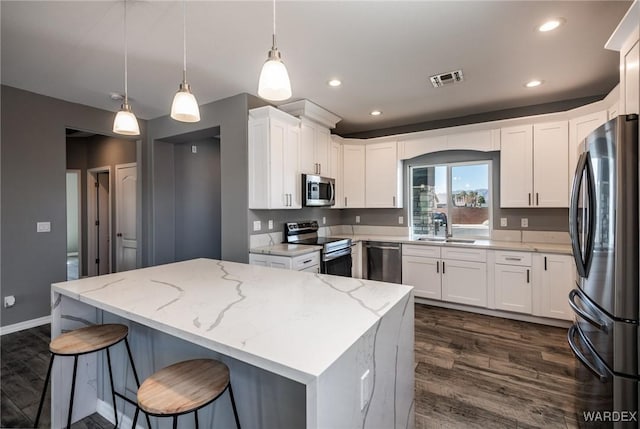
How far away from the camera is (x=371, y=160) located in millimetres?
4742

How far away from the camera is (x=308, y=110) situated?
3.83 m

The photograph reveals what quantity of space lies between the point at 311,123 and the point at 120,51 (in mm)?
2180

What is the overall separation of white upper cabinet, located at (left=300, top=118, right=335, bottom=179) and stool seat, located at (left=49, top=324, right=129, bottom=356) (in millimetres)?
2670

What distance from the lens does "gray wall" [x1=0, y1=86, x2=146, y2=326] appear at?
10.7ft

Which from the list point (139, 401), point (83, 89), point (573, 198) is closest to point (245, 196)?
point (83, 89)

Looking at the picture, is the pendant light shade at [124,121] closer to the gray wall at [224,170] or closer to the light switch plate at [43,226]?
the gray wall at [224,170]

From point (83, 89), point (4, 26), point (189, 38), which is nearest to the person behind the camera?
point (4, 26)

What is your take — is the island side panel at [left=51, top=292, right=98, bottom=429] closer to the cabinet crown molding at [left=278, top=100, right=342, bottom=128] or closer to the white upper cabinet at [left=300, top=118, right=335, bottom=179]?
the white upper cabinet at [left=300, top=118, right=335, bottom=179]

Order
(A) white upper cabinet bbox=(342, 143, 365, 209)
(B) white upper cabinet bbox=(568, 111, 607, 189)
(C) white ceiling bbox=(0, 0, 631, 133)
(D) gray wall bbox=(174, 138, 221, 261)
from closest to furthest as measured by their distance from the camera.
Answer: (C) white ceiling bbox=(0, 0, 631, 133)
(B) white upper cabinet bbox=(568, 111, 607, 189)
(D) gray wall bbox=(174, 138, 221, 261)
(A) white upper cabinet bbox=(342, 143, 365, 209)

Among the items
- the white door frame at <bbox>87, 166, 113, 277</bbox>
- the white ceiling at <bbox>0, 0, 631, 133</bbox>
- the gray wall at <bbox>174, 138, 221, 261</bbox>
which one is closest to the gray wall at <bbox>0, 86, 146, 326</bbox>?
the white ceiling at <bbox>0, 0, 631, 133</bbox>

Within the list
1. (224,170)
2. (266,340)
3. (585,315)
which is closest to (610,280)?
(585,315)

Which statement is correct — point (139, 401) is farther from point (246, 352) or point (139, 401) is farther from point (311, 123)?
point (311, 123)

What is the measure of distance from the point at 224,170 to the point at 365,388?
3.10 meters

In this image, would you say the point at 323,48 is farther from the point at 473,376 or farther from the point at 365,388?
the point at 473,376
